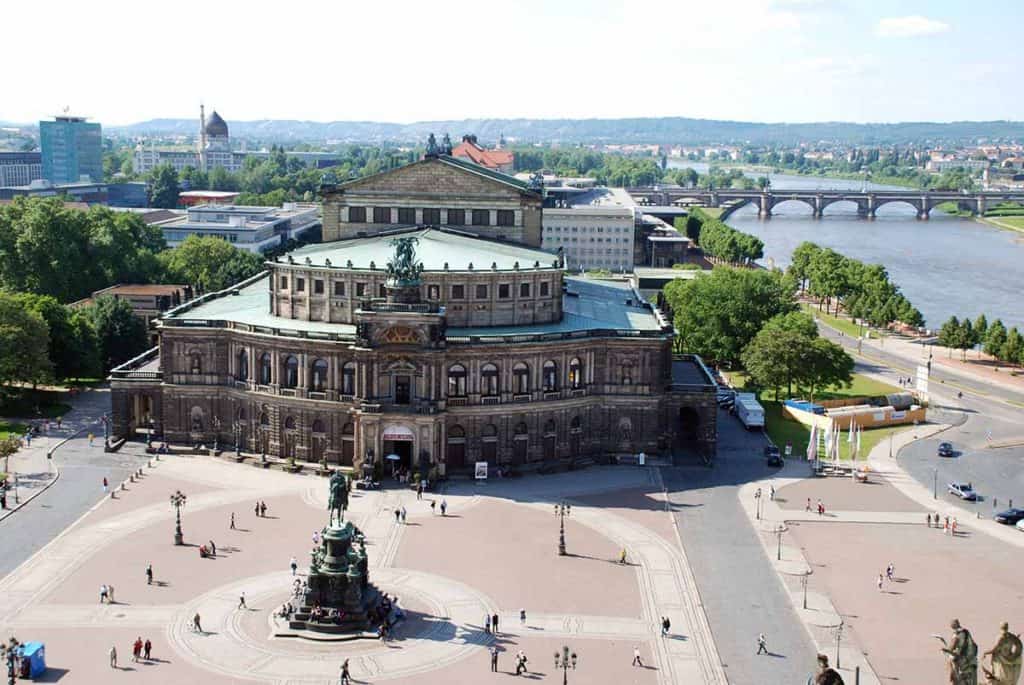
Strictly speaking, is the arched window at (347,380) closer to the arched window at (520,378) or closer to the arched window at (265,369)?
the arched window at (265,369)

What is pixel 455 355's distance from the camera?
91.9 metres

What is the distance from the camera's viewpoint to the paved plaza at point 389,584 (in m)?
58.1

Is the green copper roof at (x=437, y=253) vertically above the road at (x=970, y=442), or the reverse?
the green copper roof at (x=437, y=253)

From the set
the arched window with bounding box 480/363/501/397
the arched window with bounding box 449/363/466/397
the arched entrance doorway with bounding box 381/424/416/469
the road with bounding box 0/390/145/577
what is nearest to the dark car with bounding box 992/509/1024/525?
the arched window with bounding box 480/363/501/397

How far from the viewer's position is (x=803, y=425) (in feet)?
369

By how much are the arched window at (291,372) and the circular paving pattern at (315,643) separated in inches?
1126

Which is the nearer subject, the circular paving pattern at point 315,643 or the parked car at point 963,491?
the circular paving pattern at point 315,643

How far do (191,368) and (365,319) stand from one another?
19.2m

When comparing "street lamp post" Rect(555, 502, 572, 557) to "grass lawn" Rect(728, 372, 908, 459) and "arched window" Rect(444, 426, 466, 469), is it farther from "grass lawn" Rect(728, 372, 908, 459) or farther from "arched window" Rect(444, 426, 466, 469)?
"grass lawn" Rect(728, 372, 908, 459)

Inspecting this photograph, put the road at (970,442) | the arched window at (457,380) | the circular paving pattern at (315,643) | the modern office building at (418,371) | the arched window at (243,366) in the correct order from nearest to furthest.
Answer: the circular paving pattern at (315,643), the modern office building at (418,371), the arched window at (457,380), the road at (970,442), the arched window at (243,366)

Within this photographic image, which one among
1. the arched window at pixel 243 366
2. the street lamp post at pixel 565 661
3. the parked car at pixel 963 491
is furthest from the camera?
the arched window at pixel 243 366

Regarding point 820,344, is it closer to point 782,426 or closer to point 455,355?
point 782,426

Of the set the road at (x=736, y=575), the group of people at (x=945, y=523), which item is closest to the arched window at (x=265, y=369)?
the road at (x=736, y=575)

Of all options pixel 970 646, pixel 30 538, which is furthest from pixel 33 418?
pixel 970 646
